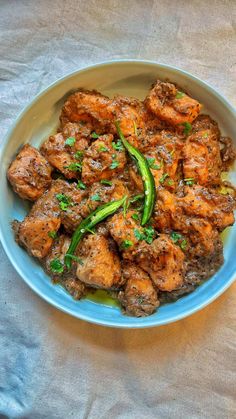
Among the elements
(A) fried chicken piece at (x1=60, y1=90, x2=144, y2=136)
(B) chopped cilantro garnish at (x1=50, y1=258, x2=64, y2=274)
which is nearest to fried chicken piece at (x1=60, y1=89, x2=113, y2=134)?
(A) fried chicken piece at (x1=60, y1=90, x2=144, y2=136)

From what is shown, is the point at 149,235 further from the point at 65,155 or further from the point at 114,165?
the point at 65,155

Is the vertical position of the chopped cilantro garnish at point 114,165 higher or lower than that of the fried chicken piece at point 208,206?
lower

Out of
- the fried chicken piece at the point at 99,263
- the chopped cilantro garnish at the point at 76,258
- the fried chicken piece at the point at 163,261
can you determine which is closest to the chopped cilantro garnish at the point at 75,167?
the fried chicken piece at the point at 99,263

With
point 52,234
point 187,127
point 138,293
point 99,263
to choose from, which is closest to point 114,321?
point 138,293

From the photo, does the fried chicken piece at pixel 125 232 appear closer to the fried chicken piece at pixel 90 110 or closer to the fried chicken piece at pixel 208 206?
the fried chicken piece at pixel 208 206

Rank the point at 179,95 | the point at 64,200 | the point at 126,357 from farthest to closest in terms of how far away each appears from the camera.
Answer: the point at 126,357 < the point at 179,95 < the point at 64,200

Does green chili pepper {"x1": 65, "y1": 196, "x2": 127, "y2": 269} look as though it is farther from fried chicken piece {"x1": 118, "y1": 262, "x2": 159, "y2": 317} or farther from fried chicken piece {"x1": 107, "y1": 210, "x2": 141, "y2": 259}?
fried chicken piece {"x1": 118, "y1": 262, "x2": 159, "y2": 317}

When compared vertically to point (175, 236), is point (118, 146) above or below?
above
